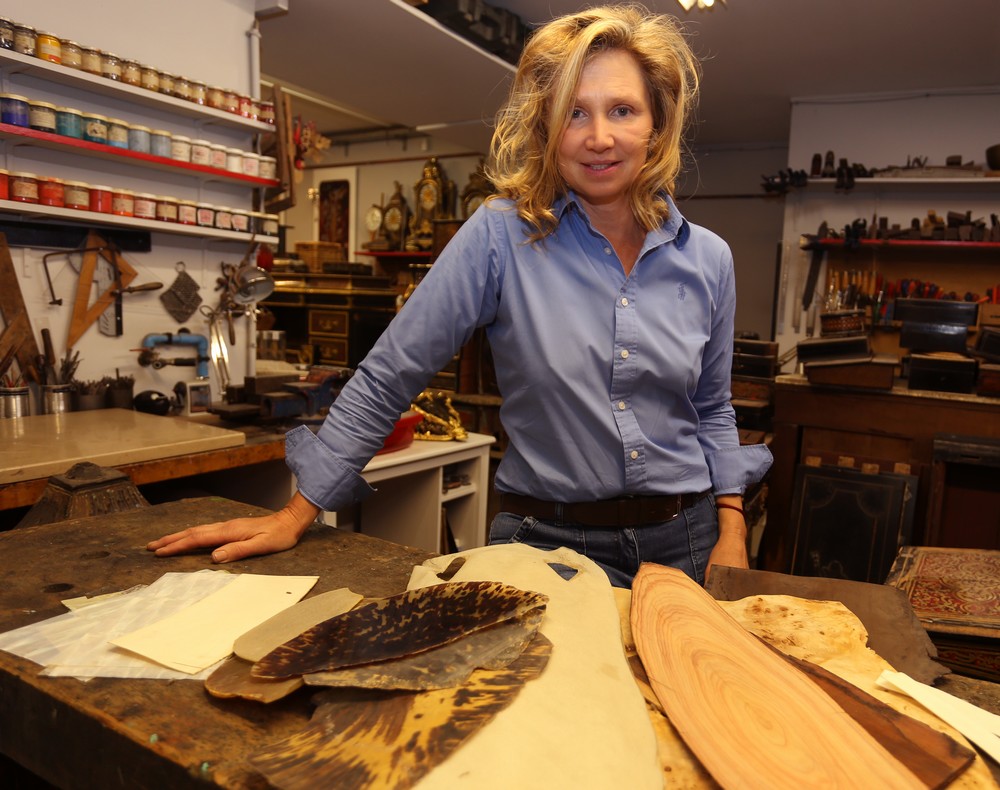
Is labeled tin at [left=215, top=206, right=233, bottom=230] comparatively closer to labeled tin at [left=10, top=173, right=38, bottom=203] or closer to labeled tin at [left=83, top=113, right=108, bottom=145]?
Answer: labeled tin at [left=83, top=113, right=108, bottom=145]

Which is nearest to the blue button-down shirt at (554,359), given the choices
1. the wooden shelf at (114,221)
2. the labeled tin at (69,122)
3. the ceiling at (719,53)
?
the wooden shelf at (114,221)

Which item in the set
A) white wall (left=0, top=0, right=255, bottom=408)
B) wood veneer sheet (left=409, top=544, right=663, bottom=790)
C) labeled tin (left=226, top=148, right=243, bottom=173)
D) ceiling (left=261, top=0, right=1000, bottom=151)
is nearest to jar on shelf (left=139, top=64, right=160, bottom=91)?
white wall (left=0, top=0, right=255, bottom=408)

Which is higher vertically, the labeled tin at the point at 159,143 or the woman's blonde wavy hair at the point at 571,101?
the labeled tin at the point at 159,143

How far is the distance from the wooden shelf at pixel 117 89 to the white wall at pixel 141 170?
5cm

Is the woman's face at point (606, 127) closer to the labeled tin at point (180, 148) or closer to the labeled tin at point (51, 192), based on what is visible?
the labeled tin at point (51, 192)

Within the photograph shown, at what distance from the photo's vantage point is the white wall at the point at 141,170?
267 centimetres

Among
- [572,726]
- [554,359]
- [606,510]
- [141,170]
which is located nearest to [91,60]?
[141,170]

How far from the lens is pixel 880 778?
606mm

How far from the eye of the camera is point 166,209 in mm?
2928

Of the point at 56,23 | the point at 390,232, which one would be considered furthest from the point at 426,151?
the point at 56,23

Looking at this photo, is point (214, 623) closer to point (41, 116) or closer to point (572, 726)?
point (572, 726)

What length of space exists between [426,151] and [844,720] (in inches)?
317

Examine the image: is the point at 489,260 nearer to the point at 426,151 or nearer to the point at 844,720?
the point at 844,720

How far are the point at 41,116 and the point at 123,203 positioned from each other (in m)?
0.38
